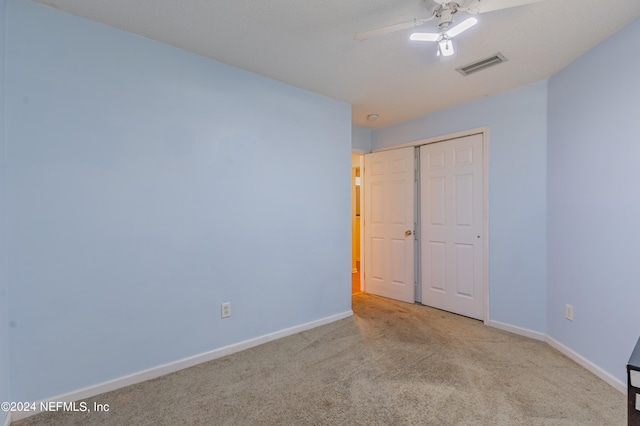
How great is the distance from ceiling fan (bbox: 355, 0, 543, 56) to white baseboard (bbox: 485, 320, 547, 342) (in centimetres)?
262

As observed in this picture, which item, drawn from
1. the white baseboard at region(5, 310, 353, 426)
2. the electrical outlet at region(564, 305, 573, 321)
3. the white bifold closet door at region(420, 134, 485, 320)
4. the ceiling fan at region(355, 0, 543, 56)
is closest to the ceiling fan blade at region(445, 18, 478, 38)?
the ceiling fan at region(355, 0, 543, 56)

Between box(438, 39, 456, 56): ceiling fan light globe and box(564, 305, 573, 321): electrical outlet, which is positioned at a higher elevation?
box(438, 39, 456, 56): ceiling fan light globe

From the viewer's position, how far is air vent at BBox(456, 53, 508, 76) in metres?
2.32

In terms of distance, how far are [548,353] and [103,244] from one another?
3.51 m

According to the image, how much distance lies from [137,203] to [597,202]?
3.30 metres

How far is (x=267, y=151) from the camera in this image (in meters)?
2.68

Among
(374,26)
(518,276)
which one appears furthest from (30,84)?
(518,276)

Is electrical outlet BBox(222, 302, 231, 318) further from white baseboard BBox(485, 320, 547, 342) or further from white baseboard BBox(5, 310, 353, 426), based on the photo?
white baseboard BBox(485, 320, 547, 342)

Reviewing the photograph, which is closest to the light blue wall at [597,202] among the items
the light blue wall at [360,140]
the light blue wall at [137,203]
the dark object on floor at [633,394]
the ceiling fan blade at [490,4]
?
the ceiling fan blade at [490,4]

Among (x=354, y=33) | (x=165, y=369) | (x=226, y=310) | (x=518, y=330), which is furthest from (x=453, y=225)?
(x=165, y=369)

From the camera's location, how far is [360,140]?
4184mm

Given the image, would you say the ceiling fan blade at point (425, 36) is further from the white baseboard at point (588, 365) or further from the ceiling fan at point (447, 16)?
the white baseboard at point (588, 365)

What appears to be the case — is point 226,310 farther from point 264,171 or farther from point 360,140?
point 360,140

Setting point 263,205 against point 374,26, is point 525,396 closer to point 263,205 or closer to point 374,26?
point 263,205
